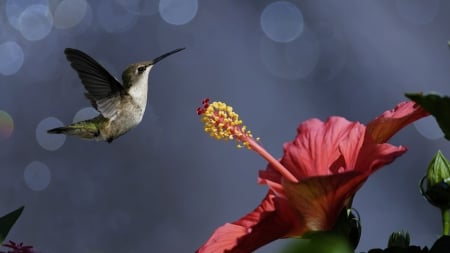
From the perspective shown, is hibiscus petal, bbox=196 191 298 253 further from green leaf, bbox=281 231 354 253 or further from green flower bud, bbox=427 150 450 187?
green leaf, bbox=281 231 354 253

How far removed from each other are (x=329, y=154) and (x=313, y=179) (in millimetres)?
121

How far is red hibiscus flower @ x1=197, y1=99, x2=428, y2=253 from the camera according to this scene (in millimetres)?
575

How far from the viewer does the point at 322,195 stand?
0.58 meters

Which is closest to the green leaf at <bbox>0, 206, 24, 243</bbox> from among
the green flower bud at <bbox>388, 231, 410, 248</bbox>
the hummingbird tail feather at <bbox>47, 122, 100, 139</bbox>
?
the green flower bud at <bbox>388, 231, 410, 248</bbox>

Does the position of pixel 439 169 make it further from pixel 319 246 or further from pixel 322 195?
pixel 319 246

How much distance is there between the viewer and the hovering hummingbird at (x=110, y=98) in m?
1.47

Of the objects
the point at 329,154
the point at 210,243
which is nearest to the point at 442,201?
the point at 329,154

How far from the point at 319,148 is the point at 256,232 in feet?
0.37

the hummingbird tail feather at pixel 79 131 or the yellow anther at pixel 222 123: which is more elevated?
the hummingbird tail feather at pixel 79 131

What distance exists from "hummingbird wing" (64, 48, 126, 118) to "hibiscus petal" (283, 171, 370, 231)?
2.96ft

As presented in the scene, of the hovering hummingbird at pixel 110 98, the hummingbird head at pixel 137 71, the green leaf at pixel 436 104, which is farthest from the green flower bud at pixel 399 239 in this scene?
the hummingbird head at pixel 137 71

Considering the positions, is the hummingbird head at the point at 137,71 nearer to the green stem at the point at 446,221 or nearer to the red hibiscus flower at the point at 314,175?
the red hibiscus flower at the point at 314,175

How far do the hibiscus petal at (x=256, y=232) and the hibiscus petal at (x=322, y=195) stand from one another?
0.02 m

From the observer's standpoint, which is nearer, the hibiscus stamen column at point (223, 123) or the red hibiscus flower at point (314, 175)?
the red hibiscus flower at point (314, 175)
